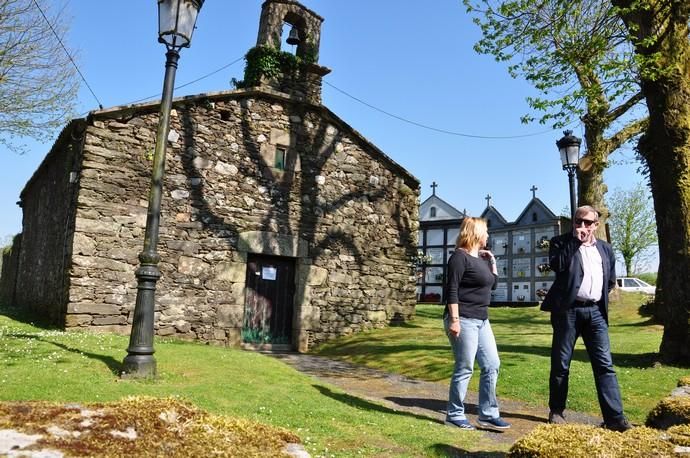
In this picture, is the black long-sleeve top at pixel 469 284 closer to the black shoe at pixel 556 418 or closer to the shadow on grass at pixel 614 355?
the black shoe at pixel 556 418

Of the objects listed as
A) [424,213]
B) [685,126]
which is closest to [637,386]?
[685,126]

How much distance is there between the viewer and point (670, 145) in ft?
26.0

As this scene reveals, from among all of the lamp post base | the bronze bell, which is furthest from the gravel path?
the bronze bell

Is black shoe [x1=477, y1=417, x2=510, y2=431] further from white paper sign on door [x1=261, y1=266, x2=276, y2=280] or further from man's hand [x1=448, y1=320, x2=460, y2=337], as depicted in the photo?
white paper sign on door [x1=261, y1=266, x2=276, y2=280]

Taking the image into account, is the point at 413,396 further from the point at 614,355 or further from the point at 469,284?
the point at 614,355

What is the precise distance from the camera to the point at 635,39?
8.70 metres

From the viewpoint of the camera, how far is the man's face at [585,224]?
4875mm

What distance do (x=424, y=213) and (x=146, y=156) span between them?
1723 inches

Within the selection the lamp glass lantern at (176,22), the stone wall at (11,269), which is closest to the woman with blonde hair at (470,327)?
the lamp glass lantern at (176,22)

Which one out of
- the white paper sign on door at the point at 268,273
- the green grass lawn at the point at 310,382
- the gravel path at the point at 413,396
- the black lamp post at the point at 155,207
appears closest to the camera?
the green grass lawn at the point at 310,382

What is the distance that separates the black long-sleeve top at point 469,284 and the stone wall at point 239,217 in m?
7.29

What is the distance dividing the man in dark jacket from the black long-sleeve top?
0.57 meters

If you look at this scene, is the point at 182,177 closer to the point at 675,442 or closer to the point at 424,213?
the point at 675,442

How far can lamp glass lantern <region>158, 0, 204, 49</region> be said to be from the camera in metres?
6.46
